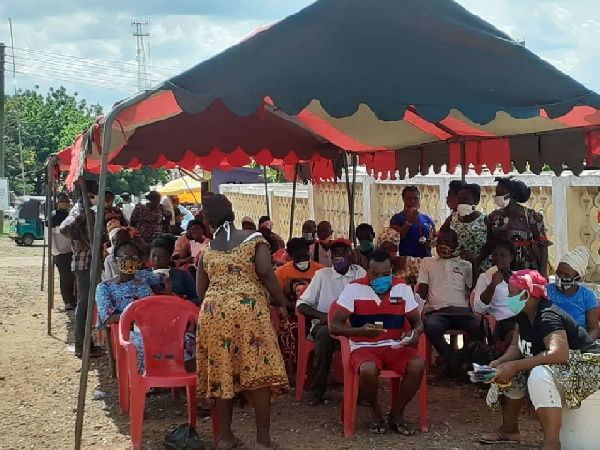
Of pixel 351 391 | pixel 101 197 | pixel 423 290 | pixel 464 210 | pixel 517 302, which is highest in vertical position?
pixel 101 197

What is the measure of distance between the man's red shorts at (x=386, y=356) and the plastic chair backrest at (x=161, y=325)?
4.13 ft

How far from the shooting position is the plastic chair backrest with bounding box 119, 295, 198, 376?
5.61 meters

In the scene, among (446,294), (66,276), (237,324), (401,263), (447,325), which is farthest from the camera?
(66,276)

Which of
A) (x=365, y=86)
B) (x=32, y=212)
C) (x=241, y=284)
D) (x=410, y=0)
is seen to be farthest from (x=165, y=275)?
(x=32, y=212)

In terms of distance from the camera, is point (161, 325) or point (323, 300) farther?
point (323, 300)

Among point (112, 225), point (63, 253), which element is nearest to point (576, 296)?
point (112, 225)

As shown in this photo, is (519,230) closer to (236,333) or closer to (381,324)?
(381,324)

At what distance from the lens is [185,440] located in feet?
16.3

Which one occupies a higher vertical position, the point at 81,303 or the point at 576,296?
the point at 576,296

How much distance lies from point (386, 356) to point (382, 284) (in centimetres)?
50

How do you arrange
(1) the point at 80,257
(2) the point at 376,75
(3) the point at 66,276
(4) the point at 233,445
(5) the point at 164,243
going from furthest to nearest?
(3) the point at 66,276, (1) the point at 80,257, (5) the point at 164,243, (2) the point at 376,75, (4) the point at 233,445

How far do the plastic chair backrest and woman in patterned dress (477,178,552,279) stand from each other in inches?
103

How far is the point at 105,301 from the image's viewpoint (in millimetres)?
6203

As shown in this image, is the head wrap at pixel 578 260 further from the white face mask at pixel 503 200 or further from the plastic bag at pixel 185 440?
the plastic bag at pixel 185 440
